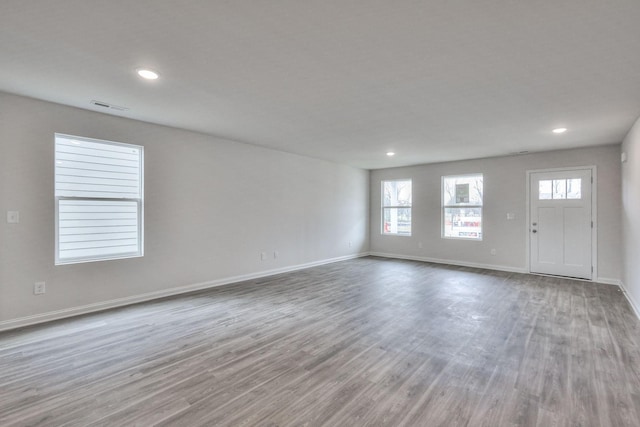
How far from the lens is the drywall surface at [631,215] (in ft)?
12.5

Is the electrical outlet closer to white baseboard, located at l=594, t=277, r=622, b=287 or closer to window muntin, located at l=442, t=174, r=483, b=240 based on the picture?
window muntin, located at l=442, t=174, r=483, b=240

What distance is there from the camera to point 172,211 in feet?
14.7

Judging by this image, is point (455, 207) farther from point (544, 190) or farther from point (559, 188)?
point (559, 188)

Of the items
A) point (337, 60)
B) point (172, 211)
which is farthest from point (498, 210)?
point (172, 211)

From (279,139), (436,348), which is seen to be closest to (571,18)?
(436,348)

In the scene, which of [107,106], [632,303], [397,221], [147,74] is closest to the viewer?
[147,74]

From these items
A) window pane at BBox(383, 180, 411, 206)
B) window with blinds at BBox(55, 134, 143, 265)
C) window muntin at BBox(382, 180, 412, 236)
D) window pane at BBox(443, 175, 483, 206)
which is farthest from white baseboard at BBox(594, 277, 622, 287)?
window with blinds at BBox(55, 134, 143, 265)

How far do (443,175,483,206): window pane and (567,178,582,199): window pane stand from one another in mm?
1524

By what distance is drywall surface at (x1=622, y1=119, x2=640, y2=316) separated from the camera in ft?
12.5

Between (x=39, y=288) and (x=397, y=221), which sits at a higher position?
(x=397, y=221)

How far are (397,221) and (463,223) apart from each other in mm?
1693

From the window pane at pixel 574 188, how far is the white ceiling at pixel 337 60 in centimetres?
167

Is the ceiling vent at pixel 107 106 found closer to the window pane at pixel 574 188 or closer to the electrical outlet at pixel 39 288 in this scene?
the electrical outlet at pixel 39 288

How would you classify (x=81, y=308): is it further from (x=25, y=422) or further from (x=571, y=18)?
(x=571, y=18)
